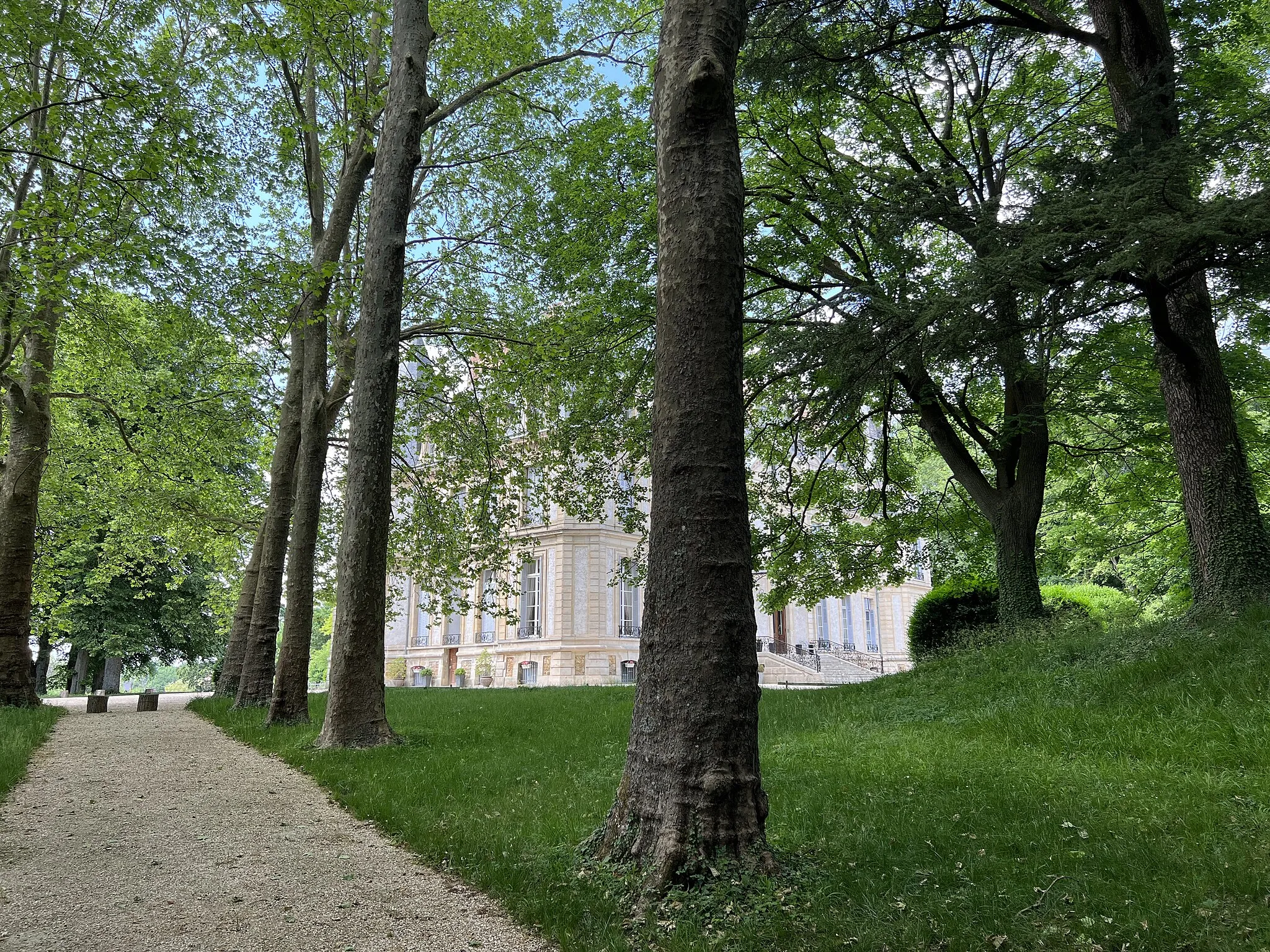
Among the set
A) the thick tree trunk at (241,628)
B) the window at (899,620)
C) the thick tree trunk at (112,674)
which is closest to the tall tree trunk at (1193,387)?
the thick tree trunk at (241,628)

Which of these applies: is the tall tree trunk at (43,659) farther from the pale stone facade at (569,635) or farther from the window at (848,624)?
the window at (848,624)

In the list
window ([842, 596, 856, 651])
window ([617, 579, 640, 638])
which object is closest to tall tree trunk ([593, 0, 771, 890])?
window ([617, 579, 640, 638])

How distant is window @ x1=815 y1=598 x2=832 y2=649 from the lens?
39.7 m

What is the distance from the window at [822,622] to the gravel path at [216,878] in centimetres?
3556

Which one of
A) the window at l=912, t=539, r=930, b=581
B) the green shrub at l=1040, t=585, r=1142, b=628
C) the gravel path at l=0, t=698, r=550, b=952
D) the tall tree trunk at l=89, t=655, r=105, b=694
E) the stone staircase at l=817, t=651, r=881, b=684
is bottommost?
the stone staircase at l=817, t=651, r=881, b=684

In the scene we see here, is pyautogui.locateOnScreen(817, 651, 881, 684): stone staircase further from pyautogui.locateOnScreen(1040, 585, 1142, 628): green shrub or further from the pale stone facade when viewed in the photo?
pyautogui.locateOnScreen(1040, 585, 1142, 628): green shrub

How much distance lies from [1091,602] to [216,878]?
22.4 metres

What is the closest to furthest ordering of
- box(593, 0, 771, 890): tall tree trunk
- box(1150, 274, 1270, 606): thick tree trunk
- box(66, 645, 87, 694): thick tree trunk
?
box(593, 0, 771, 890): tall tree trunk
box(1150, 274, 1270, 606): thick tree trunk
box(66, 645, 87, 694): thick tree trunk

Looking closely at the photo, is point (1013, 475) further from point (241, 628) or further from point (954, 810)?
point (241, 628)

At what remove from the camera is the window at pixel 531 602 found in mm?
32750

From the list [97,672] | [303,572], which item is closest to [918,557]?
[303,572]

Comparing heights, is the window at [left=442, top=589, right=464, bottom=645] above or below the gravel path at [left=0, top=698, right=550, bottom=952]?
above

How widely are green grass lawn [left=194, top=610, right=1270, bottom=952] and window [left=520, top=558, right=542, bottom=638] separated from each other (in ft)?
76.8

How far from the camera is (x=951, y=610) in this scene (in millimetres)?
16172
